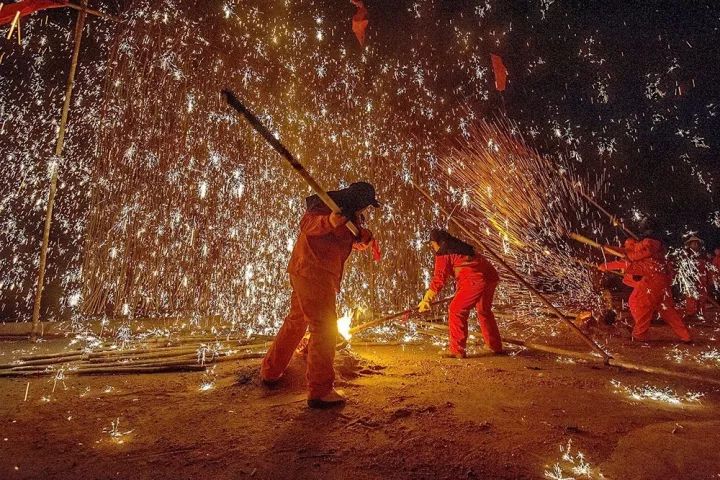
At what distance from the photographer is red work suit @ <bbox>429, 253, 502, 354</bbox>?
4.82 meters

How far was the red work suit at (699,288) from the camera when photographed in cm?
820

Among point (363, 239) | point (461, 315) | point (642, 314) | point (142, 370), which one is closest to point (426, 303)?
point (461, 315)

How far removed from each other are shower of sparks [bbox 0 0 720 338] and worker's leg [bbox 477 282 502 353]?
8.79ft

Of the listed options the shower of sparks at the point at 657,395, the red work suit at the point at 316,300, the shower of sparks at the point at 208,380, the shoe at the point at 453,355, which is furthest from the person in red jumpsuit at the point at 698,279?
the shower of sparks at the point at 208,380

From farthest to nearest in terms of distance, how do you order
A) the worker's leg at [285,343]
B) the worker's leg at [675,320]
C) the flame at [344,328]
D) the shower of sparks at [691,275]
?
the shower of sparks at [691,275], the worker's leg at [675,320], the flame at [344,328], the worker's leg at [285,343]

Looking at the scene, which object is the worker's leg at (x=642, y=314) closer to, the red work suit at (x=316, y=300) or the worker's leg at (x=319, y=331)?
the red work suit at (x=316, y=300)

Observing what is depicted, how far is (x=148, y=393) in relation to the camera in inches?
132

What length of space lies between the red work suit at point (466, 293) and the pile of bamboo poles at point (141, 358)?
7.43ft

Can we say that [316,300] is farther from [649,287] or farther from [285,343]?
[649,287]

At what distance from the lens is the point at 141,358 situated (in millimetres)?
4293

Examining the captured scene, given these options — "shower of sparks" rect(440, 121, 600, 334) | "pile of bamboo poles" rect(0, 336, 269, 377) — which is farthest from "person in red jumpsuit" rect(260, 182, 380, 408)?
"shower of sparks" rect(440, 121, 600, 334)

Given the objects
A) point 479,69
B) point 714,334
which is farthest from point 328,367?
point 479,69

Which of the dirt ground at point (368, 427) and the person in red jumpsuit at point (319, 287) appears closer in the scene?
the dirt ground at point (368, 427)

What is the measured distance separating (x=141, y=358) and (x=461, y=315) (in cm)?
351
